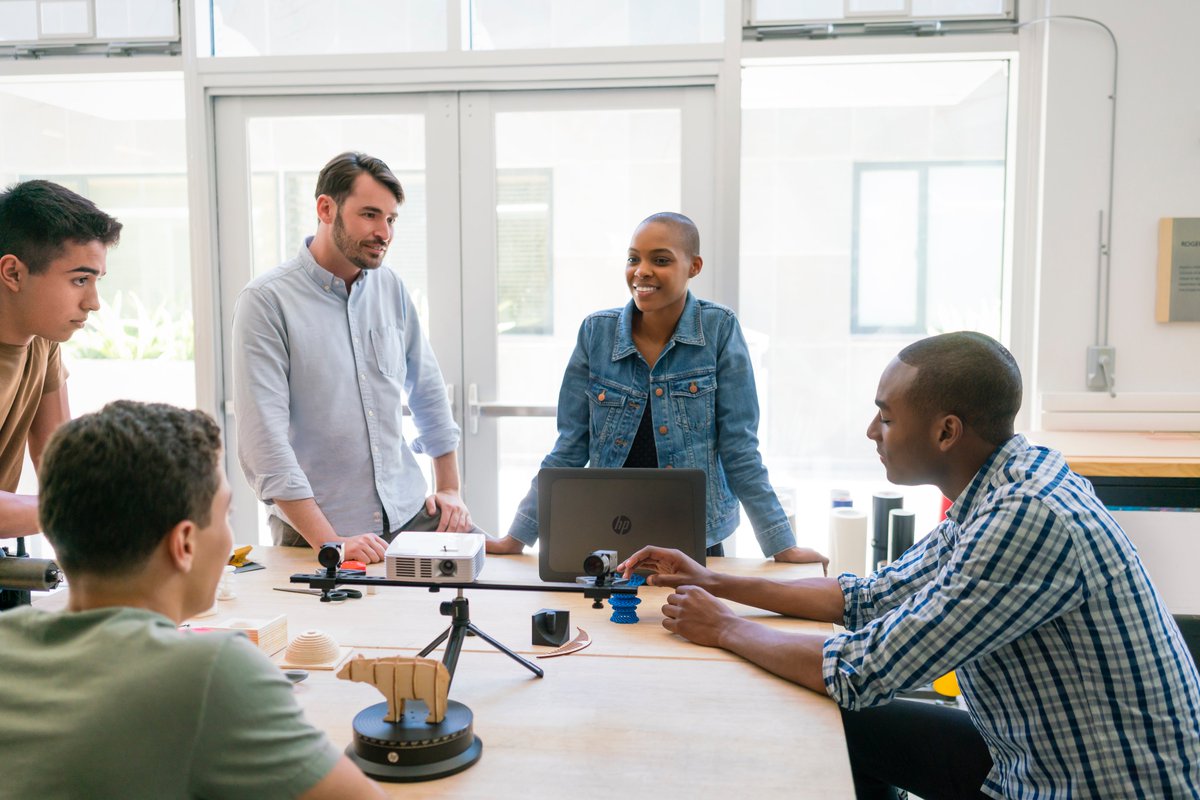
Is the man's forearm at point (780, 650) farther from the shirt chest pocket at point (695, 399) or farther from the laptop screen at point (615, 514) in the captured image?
the shirt chest pocket at point (695, 399)

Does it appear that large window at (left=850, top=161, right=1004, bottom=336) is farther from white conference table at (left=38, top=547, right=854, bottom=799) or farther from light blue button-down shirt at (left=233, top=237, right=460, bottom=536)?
white conference table at (left=38, top=547, right=854, bottom=799)

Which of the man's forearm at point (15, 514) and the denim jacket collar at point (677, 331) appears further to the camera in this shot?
the denim jacket collar at point (677, 331)

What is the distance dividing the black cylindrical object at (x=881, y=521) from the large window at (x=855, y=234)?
0.34 meters

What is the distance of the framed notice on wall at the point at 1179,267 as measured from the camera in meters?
3.22

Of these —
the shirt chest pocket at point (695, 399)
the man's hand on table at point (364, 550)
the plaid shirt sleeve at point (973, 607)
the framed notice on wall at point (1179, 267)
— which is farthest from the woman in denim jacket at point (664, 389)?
the framed notice on wall at point (1179, 267)

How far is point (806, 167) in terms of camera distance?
11.6 feet

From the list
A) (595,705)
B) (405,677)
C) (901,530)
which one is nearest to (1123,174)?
(901,530)

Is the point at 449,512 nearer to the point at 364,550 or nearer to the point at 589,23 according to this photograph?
the point at 364,550

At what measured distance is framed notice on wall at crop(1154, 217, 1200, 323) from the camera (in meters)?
3.22


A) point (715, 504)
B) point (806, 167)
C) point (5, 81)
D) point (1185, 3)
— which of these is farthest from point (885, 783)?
point (5, 81)

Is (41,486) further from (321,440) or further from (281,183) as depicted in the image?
(281,183)

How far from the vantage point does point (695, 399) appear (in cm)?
237

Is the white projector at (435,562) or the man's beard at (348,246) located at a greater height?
the man's beard at (348,246)

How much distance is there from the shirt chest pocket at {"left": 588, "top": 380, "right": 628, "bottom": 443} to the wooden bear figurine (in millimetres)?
1195
